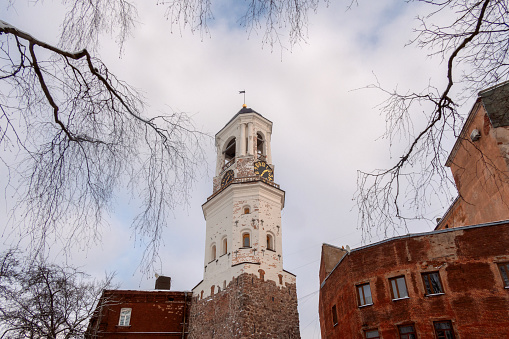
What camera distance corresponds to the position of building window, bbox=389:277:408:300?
1808cm

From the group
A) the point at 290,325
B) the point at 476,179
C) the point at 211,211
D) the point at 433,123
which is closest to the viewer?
the point at 433,123

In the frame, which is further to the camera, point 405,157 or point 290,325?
point 290,325

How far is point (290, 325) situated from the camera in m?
26.2

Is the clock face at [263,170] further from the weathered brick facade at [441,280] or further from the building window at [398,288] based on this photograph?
the building window at [398,288]

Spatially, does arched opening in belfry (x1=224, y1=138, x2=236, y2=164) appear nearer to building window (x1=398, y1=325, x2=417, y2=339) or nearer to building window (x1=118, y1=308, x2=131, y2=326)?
building window (x1=118, y1=308, x2=131, y2=326)

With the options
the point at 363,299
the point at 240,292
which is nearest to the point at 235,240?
the point at 240,292

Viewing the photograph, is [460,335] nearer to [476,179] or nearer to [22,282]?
[476,179]

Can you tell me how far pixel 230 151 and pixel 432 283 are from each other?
23154 millimetres

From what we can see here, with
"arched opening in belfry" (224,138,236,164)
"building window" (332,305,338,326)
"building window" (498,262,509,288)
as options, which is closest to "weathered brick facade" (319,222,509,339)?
"building window" (498,262,509,288)

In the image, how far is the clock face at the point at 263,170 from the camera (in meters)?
32.8

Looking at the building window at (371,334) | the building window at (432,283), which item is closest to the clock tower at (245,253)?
the building window at (371,334)

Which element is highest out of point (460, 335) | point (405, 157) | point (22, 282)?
point (22, 282)

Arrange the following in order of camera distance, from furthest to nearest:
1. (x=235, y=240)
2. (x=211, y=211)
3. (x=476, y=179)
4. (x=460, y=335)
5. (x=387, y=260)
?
1. (x=211, y=211)
2. (x=235, y=240)
3. (x=476, y=179)
4. (x=387, y=260)
5. (x=460, y=335)

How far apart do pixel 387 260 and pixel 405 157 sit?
14795 millimetres
